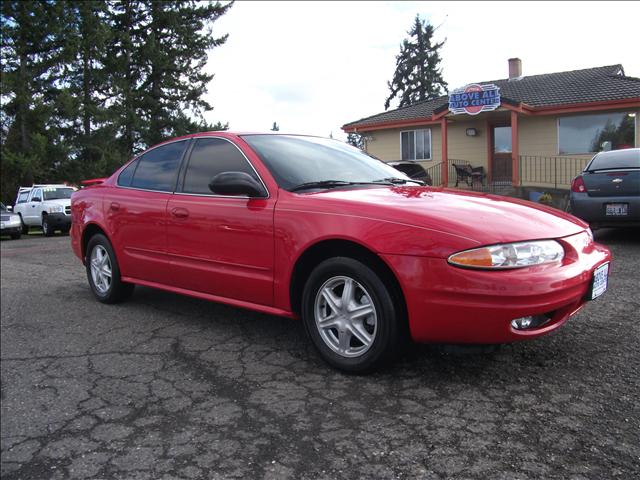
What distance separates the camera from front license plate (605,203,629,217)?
23.6 ft

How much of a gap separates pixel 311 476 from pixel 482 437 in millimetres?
785

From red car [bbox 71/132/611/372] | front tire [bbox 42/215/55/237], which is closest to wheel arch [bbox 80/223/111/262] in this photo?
red car [bbox 71/132/611/372]

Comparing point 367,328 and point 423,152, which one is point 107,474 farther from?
point 423,152

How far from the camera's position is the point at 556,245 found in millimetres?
2883

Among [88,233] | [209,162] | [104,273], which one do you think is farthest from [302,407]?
[88,233]

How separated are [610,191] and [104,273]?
6460 millimetres

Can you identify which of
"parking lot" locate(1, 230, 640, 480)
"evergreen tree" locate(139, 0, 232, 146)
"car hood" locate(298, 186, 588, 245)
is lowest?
"parking lot" locate(1, 230, 640, 480)

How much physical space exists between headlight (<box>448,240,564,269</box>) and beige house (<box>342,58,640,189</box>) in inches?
532

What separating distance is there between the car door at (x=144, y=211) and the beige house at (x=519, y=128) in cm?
1337

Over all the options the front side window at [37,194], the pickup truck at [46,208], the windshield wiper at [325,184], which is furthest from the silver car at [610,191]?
the front side window at [37,194]

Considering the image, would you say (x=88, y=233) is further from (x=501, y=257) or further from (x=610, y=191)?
(x=610, y=191)

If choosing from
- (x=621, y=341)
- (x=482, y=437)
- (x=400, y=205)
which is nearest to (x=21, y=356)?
(x=400, y=205)

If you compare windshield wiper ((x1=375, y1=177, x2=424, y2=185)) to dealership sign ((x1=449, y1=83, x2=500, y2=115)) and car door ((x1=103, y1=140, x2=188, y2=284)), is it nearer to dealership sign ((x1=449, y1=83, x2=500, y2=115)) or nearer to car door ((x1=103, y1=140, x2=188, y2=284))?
car door ((x1=103, y1=140, x2=188, y2=284))

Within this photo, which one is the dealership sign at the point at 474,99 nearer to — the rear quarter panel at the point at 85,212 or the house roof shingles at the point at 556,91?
the house roof shingles at the point at 556,91
